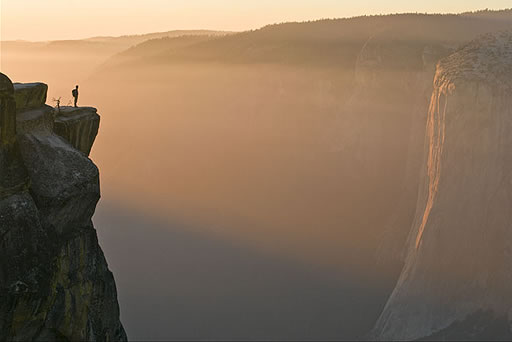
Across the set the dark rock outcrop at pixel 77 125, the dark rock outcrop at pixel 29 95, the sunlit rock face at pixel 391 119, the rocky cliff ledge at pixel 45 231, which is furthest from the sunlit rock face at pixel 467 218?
the dark rock outcrop at pixel 29 95

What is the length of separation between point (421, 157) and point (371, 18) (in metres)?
39.5

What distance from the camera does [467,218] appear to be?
40.4 m

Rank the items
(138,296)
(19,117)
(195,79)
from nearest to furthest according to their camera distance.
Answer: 1. (19,117)
2. (138,296)
3. (195,79)

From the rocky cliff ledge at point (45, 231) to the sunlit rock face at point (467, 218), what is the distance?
2818 cm

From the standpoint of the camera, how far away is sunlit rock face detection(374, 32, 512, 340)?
39750 mm

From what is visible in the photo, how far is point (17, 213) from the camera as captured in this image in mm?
13414

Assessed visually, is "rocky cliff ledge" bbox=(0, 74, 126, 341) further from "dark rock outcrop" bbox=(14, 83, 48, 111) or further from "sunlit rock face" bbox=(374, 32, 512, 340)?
"sunlit rock face" bbox=(374, 32, 512, 340)

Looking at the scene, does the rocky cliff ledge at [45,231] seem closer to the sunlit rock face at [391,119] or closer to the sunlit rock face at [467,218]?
the sunlit rock face at [467,218]

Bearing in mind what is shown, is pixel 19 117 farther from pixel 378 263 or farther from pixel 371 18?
pixel 371 18

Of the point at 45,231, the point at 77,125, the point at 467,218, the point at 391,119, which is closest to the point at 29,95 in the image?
the point at 77,125

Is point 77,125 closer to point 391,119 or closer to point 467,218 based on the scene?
point 467,218

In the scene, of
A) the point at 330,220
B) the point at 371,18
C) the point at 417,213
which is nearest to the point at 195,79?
the point at 371,18

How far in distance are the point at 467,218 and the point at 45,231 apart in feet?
105

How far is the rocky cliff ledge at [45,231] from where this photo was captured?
1339 centimetres
